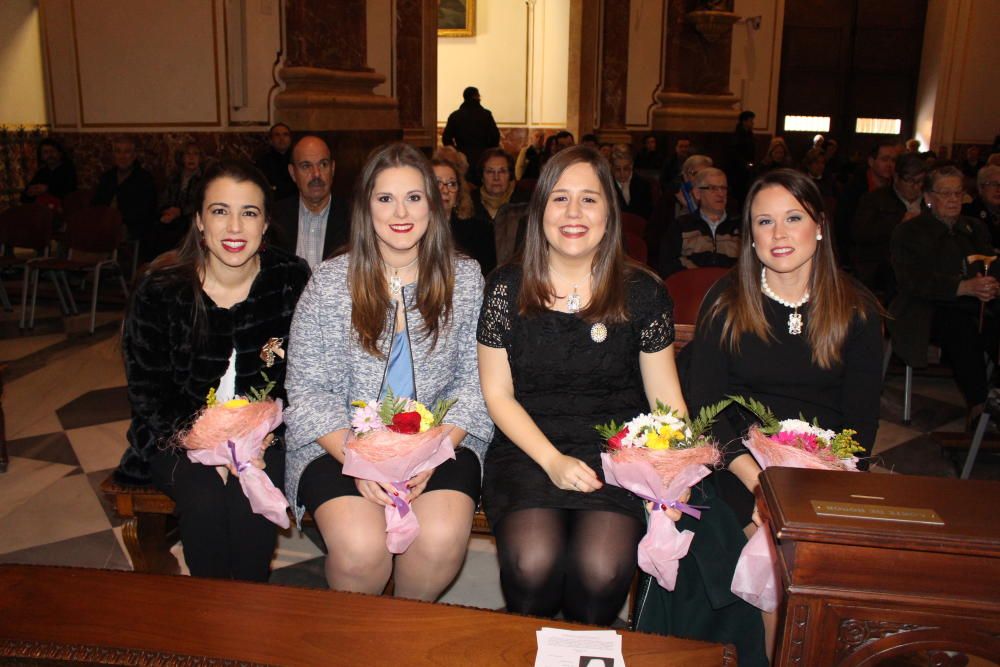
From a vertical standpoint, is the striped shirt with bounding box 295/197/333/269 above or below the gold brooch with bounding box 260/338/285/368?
above

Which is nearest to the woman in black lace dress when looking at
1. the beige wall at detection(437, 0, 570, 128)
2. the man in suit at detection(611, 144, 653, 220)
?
the man in suit at detection(611, 144, 653, 220)

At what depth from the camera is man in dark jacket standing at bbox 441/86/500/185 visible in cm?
1072

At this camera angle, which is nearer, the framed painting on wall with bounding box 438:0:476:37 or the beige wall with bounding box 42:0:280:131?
the beige wall with bounding box 42:0:280:131

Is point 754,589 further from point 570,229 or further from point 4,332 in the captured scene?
point 4,332

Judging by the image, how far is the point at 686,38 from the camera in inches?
505

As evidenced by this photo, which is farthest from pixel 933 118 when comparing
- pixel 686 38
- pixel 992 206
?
pixel 992 206

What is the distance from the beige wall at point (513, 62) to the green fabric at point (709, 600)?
13.7 meters

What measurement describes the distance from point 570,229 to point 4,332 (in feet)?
18.9

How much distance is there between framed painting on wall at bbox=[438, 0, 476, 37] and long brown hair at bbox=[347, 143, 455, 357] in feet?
45.1

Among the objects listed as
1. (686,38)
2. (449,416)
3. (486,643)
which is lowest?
Result: (486,643)

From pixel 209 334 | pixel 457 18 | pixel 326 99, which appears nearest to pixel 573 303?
pixel 209 334

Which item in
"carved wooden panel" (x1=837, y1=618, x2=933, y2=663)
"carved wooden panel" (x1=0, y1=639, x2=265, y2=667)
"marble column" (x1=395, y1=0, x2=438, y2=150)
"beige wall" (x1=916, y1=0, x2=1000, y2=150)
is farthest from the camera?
"beige wall" (x1=916, y1=0, x2=1000, y2=150)

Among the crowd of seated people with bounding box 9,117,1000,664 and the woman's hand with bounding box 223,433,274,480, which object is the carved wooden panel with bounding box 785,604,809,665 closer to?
the crowd of seated people with bounding box 9,117,1000,664

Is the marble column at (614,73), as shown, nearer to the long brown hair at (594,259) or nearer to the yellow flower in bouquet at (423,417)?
the long brown hair at (594,259)
